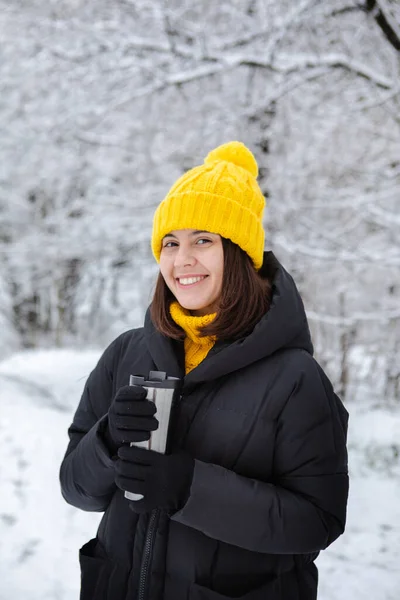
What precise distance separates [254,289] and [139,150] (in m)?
5.64

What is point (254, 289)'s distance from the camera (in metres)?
1.59

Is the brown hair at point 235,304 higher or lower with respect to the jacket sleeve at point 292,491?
higher

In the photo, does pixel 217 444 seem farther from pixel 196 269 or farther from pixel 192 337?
pixel 196 269

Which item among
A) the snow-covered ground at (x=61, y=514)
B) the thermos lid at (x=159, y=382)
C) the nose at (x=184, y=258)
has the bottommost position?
the snow-covered ground at (x=61, y=514)

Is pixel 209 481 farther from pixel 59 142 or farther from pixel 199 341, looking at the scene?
pixel 59 142

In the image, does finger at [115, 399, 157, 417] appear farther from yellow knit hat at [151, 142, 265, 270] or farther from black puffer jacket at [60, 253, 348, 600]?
yellow knit hat at [151, 142, 265, 270]

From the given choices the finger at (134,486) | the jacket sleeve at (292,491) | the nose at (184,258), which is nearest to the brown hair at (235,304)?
the nose at (184,258)

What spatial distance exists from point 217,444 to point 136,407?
11.8 inches

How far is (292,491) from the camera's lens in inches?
54.8

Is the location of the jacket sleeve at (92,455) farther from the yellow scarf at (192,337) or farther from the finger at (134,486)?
the yellow scarf at (192,337)

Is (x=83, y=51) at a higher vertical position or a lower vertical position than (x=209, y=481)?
higher

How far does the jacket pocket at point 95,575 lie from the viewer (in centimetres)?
147

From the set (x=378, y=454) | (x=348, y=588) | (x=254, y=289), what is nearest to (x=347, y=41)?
(x=378, y=454)

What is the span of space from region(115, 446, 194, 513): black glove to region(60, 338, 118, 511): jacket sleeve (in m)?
0.13
